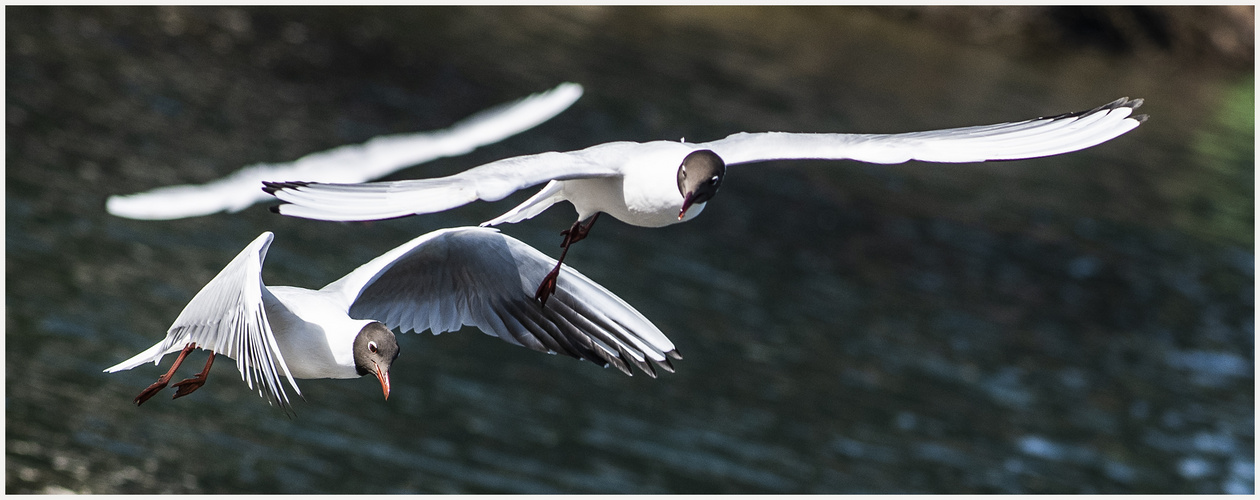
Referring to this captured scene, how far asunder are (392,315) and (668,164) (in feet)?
6.70

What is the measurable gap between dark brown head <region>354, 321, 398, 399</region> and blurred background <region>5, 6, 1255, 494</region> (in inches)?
456

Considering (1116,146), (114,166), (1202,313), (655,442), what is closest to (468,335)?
(655,442)

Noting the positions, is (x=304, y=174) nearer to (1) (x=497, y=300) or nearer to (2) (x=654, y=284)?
(1) (x=497, y=300)

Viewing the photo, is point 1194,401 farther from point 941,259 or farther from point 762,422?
point 762,422

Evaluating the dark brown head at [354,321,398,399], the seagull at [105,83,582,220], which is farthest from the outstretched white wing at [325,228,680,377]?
the seagull at [105,83,582,220]

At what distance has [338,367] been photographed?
5234 mm

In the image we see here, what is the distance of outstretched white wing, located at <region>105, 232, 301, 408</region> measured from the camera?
4.65 m

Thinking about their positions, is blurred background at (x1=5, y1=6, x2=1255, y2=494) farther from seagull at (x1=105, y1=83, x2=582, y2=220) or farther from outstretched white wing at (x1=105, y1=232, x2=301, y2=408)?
seagull at (x1=105, y1=83, x2=582, y2=220)

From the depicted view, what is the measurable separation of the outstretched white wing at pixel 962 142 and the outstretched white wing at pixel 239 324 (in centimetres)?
161

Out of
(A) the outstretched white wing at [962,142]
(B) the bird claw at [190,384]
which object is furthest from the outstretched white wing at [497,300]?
(A) the outstretched white wing at [962,142]

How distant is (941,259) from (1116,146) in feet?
45.5

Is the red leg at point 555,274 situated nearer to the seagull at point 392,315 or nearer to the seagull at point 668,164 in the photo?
the seagull at point 668,164

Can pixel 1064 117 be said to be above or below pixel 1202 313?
below

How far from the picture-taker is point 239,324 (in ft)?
16.1
